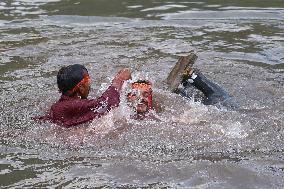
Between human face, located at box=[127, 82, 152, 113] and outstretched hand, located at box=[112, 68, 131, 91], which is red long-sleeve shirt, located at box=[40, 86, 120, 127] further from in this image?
human face, located at box=[127, 82, 152, 113]

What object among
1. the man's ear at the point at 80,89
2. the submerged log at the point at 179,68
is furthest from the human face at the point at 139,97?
the submerged log at the point at 179,68

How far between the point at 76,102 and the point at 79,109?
0.09 metres

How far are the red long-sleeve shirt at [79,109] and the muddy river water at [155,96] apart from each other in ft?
0.29

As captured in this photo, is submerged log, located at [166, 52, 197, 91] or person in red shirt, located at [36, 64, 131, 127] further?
submerged log, located at [166, 52, 197, 91]

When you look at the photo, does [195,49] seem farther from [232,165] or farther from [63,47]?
[232,165]

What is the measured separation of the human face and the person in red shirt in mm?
296

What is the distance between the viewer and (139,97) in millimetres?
7535

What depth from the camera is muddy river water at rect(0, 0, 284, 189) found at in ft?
20.8

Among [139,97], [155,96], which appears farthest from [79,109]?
[155,96]

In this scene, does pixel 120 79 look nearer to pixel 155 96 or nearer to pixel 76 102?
pixel 76 102

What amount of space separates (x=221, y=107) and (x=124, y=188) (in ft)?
8.03

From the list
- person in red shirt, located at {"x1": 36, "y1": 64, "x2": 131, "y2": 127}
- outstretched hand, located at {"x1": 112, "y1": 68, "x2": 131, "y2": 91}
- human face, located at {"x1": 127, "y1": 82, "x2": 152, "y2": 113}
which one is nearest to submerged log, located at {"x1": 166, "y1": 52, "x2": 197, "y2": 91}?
human face, located at {"x1": 127, "y1": 82, "x2": 152, "y2": 113}

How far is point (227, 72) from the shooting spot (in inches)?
387

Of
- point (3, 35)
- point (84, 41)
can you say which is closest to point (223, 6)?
point (84, 41)
